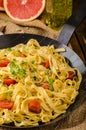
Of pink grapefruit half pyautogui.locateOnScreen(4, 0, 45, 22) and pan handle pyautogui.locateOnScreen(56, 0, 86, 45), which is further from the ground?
pan handle pyautogui.locateOnScreen(56, 0, 86, 45)

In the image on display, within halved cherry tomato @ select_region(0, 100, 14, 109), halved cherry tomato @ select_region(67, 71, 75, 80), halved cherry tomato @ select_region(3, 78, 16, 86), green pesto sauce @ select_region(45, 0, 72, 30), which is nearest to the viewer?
halved cherry tomato @ select_region(0, 100, 14, 109)

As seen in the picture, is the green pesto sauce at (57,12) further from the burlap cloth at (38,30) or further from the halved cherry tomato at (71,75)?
the halved cherry tomato at (71,75)

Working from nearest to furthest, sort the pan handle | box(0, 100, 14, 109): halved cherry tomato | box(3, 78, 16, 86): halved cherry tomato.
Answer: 1. box(0, 100, 14, 109): halved cherry tomato
2. box(3, 78, 16, 86): halved cherry tomato
3. the pan handle

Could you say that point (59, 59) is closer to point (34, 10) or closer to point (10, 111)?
point (10, 111)

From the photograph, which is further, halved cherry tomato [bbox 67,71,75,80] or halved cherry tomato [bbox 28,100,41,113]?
halved cherry tomato [bbox 67,71,75,80]

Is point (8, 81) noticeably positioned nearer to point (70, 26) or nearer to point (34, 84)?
point (34, 84)

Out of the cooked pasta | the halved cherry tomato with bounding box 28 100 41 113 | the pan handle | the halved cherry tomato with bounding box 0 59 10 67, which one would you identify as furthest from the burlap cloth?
the halved cherry tomato with bounding box 0 59 10 67

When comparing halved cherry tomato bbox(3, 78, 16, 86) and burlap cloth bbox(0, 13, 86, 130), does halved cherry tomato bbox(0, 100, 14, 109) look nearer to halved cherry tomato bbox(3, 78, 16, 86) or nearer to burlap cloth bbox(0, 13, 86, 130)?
halved cherry tomato bbox(3, 78, 16, 86)

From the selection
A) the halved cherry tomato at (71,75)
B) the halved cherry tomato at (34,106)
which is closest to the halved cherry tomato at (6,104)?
the halved cherry tomato at (34,106)
